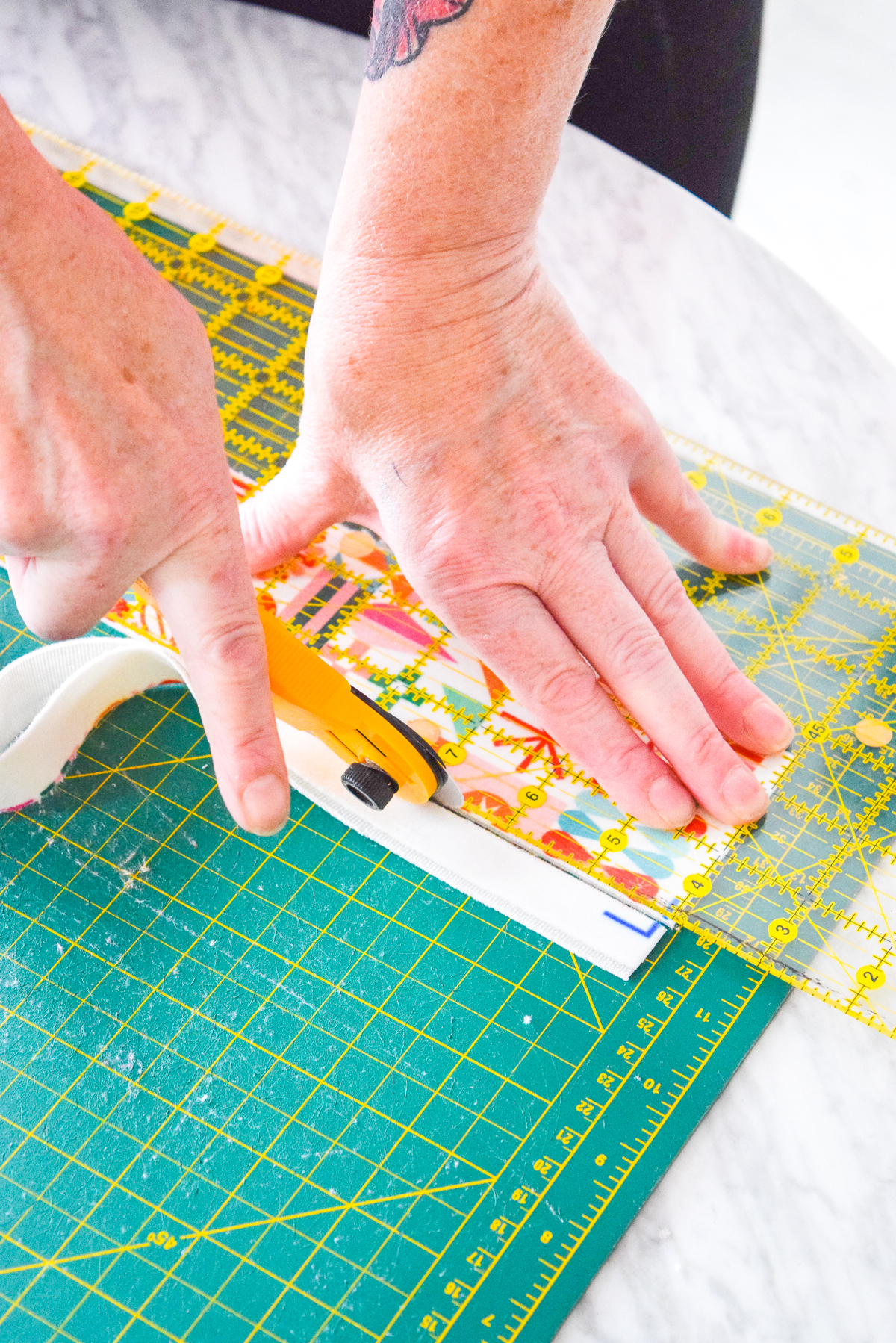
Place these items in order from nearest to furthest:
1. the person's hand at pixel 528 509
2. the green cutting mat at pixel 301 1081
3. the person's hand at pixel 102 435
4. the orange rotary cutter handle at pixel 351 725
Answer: the person's hand at pixel 102 435 → the green cutting mat at pixel 301 1081 → the orange rotary cutter handle at pixel 351 725 → the person's hand at pixel 528 509

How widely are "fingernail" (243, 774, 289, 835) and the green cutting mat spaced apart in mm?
198

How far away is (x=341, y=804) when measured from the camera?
134 cm

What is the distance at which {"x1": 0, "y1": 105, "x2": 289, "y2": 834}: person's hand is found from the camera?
902 mm

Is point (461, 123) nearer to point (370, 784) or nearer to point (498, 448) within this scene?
point (498, 448)

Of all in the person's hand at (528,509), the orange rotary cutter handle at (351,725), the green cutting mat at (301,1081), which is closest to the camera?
the green cutting mat at (301,1081)

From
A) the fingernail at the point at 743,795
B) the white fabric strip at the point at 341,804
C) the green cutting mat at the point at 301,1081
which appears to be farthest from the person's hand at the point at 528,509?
the green cutting mat at the point at 301,1081

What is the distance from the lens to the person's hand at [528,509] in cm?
135

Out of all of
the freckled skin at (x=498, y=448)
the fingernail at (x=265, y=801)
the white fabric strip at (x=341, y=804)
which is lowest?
the white fabric strip at (x=341, y=804)

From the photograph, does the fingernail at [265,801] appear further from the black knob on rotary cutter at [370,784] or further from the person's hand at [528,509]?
the person's hand at [528,509]

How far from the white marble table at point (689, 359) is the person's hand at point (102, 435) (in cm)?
68

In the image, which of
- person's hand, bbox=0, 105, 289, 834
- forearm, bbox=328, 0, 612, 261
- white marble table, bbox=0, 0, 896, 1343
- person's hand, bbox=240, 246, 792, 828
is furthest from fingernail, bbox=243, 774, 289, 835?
forearm, bbox=328, 0, 612, 261

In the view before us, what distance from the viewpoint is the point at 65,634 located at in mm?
1043

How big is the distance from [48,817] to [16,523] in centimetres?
51

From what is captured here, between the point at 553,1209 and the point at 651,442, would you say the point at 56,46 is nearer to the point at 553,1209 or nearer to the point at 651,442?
the point at 651,442
